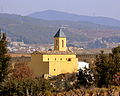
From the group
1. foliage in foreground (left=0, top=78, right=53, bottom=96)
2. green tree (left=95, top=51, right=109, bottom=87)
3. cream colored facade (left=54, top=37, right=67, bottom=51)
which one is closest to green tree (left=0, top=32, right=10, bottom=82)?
green tree (left=95, top=51, right=109, bottom=87)

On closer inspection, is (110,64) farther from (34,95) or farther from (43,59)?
(43,59)

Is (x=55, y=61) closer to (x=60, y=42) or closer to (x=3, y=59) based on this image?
(x=60, y=42)

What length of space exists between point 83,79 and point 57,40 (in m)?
22.9

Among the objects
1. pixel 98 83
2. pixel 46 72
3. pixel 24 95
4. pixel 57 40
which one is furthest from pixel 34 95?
pixel 57 40

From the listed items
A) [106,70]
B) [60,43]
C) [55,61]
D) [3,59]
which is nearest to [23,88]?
[106,70]

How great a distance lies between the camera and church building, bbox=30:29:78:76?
43.7 meters

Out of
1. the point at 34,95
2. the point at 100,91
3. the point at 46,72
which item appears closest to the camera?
the point at 100,91

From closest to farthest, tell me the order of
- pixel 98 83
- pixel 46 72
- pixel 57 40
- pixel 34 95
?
pixel 34 95 → pixel 98 83 → pixel 46 72 → pixel 57 40

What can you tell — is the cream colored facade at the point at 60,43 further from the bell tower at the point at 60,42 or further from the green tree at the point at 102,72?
the green tree at the point at 102,72

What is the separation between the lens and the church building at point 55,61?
43.7m

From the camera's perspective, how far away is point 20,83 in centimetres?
1897

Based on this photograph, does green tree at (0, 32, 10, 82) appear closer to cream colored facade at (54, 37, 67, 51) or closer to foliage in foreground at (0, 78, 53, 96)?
foliage in foreground at (0, 78, 53, 96)

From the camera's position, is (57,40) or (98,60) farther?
(57,40)

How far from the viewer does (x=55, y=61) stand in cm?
4466
